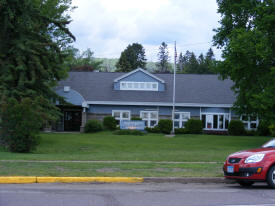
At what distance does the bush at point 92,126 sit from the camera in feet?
119

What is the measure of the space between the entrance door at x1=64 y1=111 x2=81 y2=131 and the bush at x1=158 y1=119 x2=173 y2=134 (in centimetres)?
881

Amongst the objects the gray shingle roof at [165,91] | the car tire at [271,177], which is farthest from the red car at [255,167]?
the gray shingle roof at [165,91]

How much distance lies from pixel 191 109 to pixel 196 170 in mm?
25821

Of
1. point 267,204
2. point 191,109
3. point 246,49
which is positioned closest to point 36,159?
point 267,204

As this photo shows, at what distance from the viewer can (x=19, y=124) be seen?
20.4 metres

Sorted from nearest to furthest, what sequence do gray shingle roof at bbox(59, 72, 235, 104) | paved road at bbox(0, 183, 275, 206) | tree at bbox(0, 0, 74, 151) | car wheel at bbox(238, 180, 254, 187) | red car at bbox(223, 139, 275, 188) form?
paved road at bbox(0, 183, 275, 206) → red car at bbox(223, 139, 275, 188) → car wheel at bbox(238, 180, 254, 187) → tree at bbox(0, 0, 74, 151) → gray shingle roof at bbox(59, 72, 235, 104)

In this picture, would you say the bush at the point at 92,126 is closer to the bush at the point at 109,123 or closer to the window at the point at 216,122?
the bush at the point at 109,123

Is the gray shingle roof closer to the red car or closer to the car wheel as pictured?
the car wheel

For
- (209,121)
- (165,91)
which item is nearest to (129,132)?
(165,91)

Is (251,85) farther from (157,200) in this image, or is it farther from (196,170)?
(157,200)

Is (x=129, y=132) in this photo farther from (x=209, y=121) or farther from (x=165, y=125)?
(x=209, y=121)

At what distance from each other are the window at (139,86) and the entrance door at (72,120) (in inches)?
208

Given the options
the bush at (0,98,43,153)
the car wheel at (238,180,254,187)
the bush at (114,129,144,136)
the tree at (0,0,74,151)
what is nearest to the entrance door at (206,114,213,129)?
the bush at (114,129,144,136)

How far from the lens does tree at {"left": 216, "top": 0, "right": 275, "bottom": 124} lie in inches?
989
